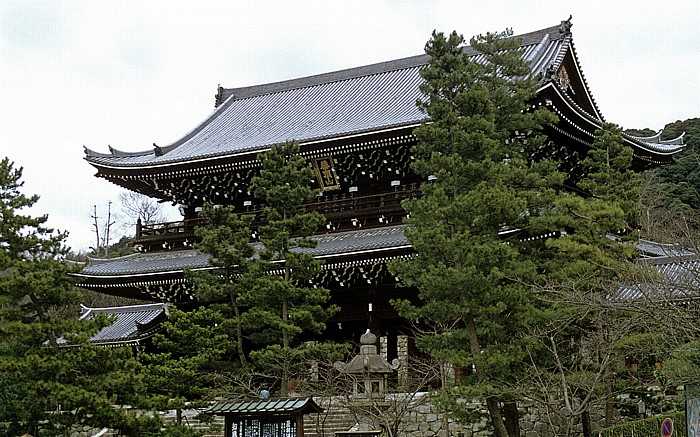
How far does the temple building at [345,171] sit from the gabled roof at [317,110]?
0.18 feet

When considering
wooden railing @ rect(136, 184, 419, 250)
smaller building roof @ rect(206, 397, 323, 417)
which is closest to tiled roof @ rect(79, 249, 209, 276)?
wooden railing @ rect(136, 184, 419, 250)

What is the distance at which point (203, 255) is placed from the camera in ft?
76.1

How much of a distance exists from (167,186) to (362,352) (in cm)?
1198

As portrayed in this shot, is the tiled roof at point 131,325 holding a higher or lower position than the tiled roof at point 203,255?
lower

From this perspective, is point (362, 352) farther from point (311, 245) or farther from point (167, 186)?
point (167, 186)

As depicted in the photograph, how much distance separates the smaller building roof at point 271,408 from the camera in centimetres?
1301

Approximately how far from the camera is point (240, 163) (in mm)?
23156

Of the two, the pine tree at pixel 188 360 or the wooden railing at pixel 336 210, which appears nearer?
the pine tree at pixel 188 360

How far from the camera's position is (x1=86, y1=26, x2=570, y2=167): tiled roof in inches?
936

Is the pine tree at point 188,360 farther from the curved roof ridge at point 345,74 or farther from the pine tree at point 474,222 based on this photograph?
the curved roof ridge at point 345,74

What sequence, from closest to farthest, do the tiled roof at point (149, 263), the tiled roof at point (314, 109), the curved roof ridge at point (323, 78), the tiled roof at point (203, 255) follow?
the tiled roof at point (203, 255)
the tiled roof at point (149, 263)
the tiled roof at point (314, 109)
the curved roof ridge at point (323, 78)

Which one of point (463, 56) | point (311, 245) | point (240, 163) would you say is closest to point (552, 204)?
point (463, 56)

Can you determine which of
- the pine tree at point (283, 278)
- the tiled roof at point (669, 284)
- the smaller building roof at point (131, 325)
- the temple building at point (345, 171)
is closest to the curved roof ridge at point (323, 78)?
the temple building at point (345, 171)

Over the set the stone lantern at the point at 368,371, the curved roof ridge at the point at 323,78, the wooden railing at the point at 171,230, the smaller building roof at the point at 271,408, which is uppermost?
the curved roof ridge at the point at 323,78
